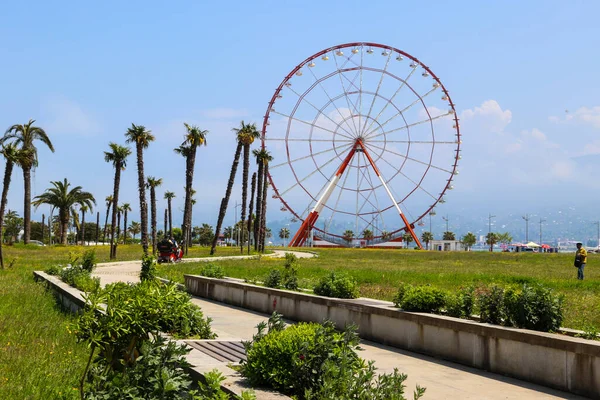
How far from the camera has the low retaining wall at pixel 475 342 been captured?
8.43 meters

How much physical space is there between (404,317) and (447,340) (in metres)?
1.25

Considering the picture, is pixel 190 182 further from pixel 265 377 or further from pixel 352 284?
pixel 265 377

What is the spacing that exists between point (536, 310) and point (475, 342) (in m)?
1.02

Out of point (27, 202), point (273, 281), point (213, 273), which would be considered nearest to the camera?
point (273, 281)

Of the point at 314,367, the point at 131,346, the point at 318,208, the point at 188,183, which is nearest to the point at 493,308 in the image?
the point at 314,367

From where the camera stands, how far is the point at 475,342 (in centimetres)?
1014

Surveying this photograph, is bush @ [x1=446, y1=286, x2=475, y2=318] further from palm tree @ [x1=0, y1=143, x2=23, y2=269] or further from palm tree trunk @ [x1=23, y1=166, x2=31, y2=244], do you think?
palm tree trunk @ [x1=23, y1=166, x2=31, y2=244]

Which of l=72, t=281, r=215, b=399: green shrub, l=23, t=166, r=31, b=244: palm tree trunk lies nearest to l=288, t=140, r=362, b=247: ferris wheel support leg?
l=23, t=166, r=31, b=244: palm tree trunk

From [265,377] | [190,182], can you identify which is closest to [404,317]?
[265,377]

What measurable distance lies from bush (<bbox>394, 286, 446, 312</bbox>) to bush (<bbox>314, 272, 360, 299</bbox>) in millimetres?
2489

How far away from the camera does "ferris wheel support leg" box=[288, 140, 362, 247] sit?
76.0 m

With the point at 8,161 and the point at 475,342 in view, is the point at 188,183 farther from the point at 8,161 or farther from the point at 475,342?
the point at 475,342

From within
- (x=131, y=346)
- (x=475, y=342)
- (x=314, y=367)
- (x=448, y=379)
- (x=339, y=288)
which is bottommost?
(x=448, y=379)

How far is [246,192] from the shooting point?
63062mm
